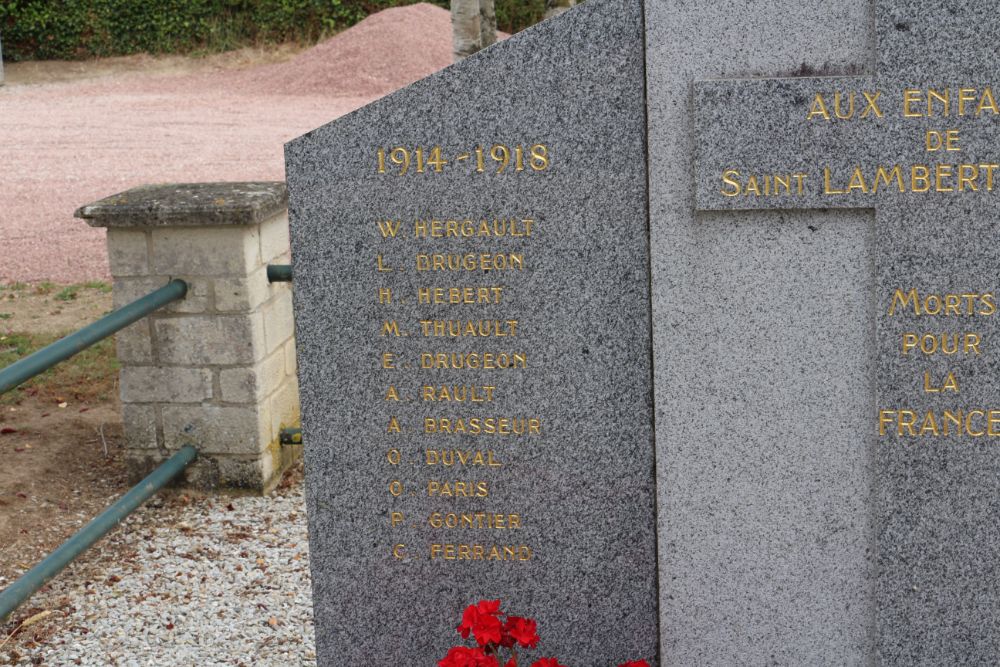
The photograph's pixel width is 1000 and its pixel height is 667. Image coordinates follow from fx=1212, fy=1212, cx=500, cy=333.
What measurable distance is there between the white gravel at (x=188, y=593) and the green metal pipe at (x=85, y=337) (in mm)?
919

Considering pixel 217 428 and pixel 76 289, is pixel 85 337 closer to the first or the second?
pixel 217 428

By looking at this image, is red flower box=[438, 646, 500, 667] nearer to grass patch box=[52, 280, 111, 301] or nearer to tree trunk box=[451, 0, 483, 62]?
grass patch box=[52, 280, 111, 301]

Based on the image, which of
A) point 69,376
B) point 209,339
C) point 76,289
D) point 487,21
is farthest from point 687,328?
point 487,21

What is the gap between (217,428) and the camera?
533 centimetres

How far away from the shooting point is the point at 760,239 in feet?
10.2

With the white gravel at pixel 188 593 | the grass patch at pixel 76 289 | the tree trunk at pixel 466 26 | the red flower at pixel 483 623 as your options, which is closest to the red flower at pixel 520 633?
the red flower at pixel 483 623

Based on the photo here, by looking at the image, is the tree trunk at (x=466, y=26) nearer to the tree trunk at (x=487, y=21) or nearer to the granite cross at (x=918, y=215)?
the tree trunk at (x=487, y=21)

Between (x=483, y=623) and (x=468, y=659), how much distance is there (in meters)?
0.10

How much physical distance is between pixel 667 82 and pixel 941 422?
1122 mm

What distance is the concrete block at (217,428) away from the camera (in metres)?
5.30

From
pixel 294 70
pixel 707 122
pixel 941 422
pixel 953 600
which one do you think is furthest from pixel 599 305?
pixel 294 70

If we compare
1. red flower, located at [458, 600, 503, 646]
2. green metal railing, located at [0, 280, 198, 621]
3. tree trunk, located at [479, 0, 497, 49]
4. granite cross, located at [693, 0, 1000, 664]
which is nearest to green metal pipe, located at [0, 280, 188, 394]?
green metal railing, located at [0, 280, 198, 621]

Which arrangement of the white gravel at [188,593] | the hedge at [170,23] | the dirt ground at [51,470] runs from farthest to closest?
the hedge at [170,23] → the dirt ground at [51,470] → the white gravel at [188,593]

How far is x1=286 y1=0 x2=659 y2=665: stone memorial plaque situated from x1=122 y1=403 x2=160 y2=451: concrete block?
2.18 m
